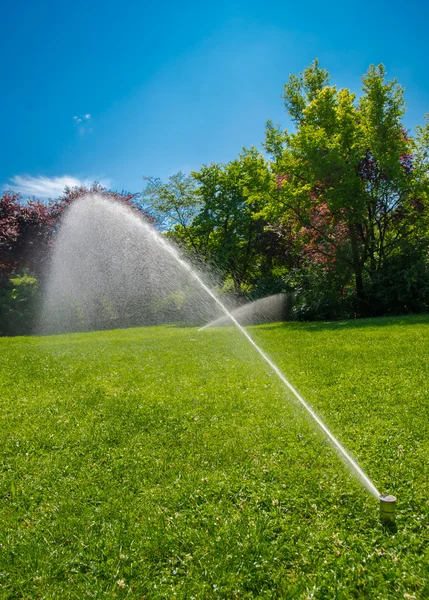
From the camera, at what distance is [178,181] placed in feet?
86.3

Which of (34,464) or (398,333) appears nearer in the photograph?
(34,464)

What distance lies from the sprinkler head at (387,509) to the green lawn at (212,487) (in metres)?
0.07

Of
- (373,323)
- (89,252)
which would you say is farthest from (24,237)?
(373,323)

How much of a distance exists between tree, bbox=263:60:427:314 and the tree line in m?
0.04

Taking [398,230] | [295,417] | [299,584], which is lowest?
[299,584]

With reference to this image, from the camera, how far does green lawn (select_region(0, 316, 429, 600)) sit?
2264mm

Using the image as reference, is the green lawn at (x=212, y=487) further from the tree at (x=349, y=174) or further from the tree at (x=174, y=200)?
the tree at (x=174, y=200)

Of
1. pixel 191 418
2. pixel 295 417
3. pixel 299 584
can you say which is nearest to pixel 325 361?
pixel 295 417

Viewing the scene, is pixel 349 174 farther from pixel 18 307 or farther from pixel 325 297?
pixel 18 307

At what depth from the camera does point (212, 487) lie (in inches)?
122

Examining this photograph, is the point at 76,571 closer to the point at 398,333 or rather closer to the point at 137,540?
the point at 137,540

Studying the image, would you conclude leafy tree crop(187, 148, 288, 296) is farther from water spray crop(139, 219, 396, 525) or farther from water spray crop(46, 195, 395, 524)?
water spray crop(139, 219, 396, 525)

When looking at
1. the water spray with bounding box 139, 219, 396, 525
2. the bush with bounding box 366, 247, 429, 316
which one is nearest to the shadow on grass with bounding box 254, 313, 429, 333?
the bush with bounding box 366, 247, 429, 316

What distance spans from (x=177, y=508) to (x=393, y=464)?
1.89m
